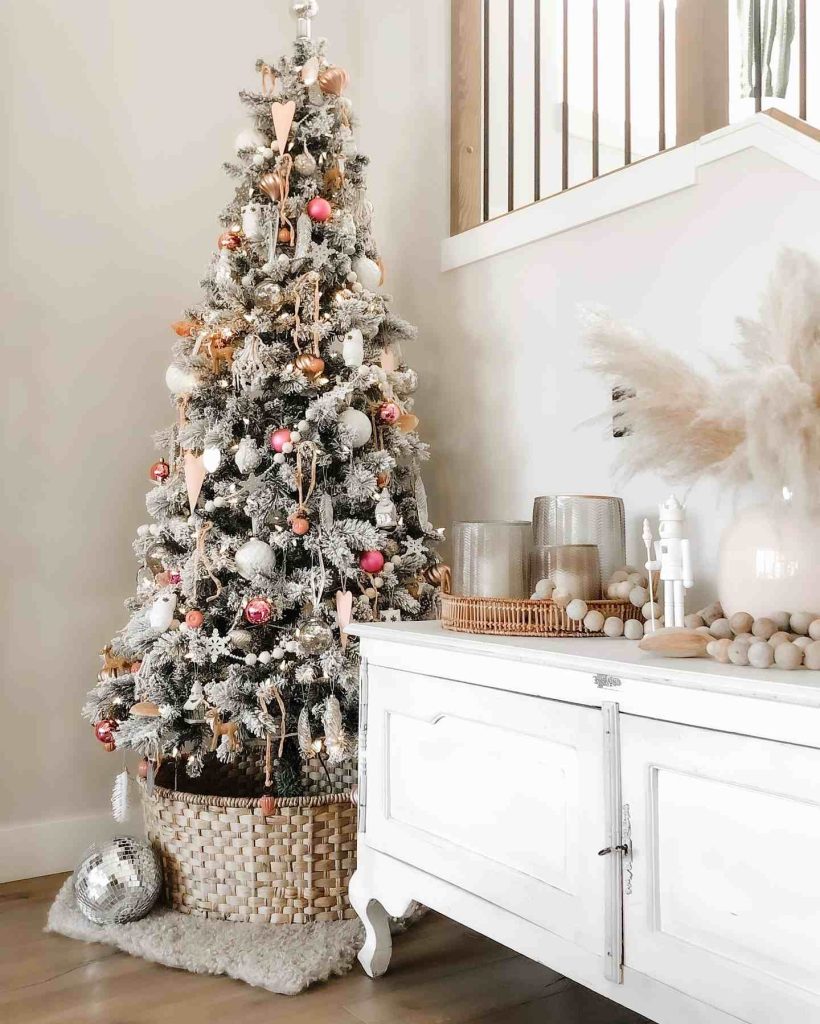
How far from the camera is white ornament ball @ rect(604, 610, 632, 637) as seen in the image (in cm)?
149

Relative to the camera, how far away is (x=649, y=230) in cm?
192

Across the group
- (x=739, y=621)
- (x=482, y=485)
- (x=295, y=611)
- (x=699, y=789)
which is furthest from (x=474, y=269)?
(x=699, y=789)

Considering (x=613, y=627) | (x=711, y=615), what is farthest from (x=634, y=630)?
(x=711, y=615)

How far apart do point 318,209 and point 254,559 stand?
803 mm

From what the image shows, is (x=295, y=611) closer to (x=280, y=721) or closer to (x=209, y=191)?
(x=280, y=721)

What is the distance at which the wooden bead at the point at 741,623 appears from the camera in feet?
3.92

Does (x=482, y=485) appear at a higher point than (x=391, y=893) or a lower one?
higher

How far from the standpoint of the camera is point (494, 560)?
1.67 meters

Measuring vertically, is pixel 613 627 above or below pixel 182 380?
below

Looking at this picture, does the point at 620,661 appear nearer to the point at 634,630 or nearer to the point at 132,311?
the point at 634,630

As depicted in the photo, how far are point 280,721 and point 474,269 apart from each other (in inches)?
48.9

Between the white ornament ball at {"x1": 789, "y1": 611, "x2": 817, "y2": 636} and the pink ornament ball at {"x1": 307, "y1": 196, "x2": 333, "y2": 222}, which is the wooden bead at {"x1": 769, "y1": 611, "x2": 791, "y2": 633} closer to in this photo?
the white ornament ball at {"x1": 789, "y1": 611, "x2": 817, "y2": 636}

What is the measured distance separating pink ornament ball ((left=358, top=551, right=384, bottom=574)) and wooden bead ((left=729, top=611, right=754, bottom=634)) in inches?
35.8

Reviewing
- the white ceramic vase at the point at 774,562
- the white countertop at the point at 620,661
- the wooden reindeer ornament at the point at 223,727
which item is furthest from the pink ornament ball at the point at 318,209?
the white ceramic vase at the point at 774,562
